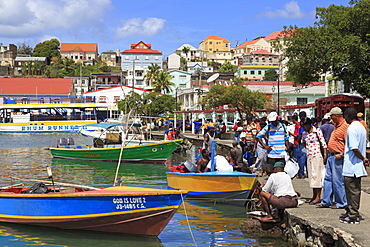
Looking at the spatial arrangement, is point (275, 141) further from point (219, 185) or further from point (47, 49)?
point (47, 49)

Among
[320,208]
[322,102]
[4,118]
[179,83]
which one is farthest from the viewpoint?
[179,83]

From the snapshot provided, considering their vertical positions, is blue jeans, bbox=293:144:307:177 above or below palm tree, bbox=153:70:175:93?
below

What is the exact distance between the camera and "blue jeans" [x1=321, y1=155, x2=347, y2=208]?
8.93 meters

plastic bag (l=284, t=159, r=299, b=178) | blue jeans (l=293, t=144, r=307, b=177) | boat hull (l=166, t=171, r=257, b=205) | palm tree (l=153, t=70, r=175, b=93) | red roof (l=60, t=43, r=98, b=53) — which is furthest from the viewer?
red roof (l=60, t=43, r=98, b=53)

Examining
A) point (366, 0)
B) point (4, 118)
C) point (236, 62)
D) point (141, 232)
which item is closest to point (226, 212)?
point (141, 232)

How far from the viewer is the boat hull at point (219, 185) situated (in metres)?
12.7

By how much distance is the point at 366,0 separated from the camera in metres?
20.0

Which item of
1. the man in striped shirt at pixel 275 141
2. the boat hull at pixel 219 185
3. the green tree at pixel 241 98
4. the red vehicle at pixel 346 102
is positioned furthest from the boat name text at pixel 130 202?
the green tree at pixel 241 98

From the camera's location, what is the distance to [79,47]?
141500mm

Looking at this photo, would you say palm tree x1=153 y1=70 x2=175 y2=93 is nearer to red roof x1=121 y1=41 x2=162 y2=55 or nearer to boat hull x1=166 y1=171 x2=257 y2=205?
red roof x1=121 y1=41 x2=162 y2=55

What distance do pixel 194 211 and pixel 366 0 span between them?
A: 1274 cm

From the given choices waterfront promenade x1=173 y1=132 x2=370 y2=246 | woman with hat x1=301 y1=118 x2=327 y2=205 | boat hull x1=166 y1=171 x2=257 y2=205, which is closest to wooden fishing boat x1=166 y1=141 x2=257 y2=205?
boat hull x1=166 y1=171 x2=257 y2=205

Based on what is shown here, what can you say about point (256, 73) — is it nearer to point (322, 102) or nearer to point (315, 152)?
point (322, 102)

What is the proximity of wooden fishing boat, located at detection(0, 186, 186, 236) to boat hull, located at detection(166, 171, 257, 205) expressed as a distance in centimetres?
285
